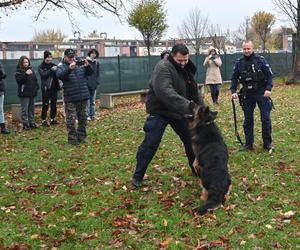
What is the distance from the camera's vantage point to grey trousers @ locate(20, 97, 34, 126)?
11.8 m

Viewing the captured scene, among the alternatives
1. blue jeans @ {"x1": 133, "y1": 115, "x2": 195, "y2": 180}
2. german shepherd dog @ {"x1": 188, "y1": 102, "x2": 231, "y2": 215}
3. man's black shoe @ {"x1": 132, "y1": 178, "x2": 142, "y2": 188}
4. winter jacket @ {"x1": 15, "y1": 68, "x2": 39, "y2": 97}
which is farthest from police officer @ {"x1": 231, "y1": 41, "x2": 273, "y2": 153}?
winter jacket @ {"x1": 15, "y1": 68, "x2": 39, "y2": 97}

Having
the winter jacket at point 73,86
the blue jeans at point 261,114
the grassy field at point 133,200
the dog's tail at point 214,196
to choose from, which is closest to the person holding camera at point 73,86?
the winter jacket at point 73,86

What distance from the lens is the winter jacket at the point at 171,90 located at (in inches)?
230

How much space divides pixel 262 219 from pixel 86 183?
2.83 meters

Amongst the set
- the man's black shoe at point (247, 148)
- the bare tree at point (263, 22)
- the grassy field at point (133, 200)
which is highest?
the bare tree at point (263, 22)

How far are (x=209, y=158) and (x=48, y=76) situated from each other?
7.43 meters

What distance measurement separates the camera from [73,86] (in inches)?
366

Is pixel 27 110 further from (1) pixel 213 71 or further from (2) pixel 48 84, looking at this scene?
(1) pixel 213 71

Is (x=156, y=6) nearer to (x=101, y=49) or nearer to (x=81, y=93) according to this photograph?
(x=101, y=49)

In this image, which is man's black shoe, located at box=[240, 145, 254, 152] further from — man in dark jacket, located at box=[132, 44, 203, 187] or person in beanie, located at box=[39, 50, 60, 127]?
person in beanie, located at box=[39, 50, 60, 127]

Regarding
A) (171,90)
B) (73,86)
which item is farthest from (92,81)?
(171,90)

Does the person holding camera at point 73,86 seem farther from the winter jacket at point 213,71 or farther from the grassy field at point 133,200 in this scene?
the winter jacket at point 213,71

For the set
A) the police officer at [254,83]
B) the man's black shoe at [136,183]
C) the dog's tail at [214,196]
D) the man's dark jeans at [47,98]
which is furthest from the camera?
the man's dark jeans at [47,98]

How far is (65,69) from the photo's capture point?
9.16m
